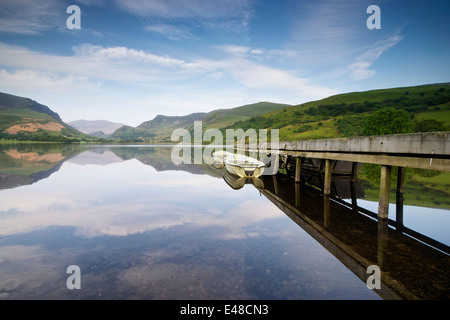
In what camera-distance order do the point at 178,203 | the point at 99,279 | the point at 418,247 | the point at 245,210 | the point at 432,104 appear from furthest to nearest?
→ the point at 432,104 < the point at 178,203 < the point at 245,210 < the point at 418,247 < the point at 99,279

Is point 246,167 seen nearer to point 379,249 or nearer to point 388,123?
point 379,249

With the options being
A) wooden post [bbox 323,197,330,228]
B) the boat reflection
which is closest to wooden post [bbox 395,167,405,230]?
wooden post [bbox 323,197,330,228]

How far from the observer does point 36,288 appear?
4.82m

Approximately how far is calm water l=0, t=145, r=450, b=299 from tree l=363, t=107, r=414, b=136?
43164 mm

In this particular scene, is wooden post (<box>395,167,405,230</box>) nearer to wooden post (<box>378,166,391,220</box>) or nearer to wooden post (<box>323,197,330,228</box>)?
wooden post (<box>378,166,391,220</box>)

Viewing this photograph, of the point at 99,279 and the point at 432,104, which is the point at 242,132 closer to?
the point at 432,104

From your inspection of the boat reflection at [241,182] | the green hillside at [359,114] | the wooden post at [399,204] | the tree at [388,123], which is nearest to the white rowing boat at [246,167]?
the boat reflection at [241,182]

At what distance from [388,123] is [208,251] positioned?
54.1 metres

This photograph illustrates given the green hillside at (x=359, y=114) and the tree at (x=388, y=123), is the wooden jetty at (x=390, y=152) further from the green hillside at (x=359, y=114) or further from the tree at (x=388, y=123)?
the green hillside at (x=359, y=114)

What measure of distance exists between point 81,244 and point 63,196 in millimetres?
8268

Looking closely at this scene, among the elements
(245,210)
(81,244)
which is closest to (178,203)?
(245,210)

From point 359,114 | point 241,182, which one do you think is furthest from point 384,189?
point 359,114

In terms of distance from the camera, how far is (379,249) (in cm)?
639
